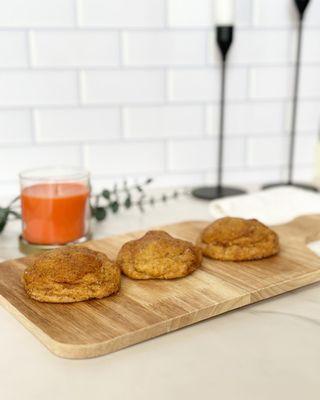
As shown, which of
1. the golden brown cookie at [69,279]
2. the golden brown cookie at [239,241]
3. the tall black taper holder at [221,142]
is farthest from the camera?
the tall black taper holder at [221,142]

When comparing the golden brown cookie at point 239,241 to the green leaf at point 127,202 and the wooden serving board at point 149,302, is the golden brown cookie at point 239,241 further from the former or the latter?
the green leaf at point 127,202

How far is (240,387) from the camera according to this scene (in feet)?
1.77

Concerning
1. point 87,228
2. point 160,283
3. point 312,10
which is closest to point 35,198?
point 87,228

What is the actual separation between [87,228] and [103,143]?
379mm

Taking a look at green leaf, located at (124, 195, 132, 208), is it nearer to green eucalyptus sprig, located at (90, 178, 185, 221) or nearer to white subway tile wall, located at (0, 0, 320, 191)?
green eucalyptus sprig, located at (90, 178, 185, 221)

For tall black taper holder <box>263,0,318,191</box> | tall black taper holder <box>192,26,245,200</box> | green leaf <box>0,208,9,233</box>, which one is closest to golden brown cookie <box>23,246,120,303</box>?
green leaf <box>0,208,9,233</box>

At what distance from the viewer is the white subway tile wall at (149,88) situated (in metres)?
1.22

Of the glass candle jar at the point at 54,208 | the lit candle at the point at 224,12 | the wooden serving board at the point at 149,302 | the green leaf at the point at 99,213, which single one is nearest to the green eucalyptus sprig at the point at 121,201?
the green leaf at the point at 99,213

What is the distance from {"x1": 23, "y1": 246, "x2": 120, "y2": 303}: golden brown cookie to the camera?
2.21 feet

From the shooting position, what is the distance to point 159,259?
0.74 m

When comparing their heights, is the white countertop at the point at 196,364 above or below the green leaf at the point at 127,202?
below

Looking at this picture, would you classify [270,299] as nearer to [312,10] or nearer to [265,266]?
[265,266]

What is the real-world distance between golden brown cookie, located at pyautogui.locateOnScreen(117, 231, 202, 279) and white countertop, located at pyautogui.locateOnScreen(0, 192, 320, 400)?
93mm

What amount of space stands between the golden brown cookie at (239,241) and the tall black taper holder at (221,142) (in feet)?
1.40
